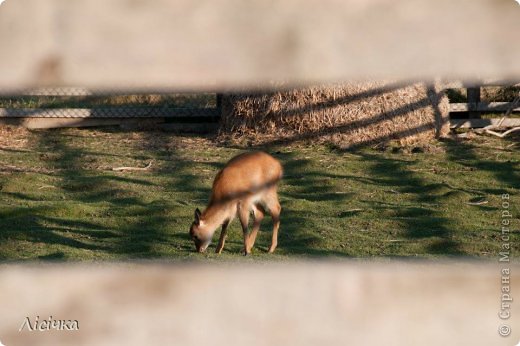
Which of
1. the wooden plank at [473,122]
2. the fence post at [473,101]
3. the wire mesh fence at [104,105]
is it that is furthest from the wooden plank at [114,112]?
the fence post at [473,101]

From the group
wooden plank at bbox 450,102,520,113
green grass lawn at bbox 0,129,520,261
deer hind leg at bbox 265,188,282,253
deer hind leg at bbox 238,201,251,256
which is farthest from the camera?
wooden plank at bbox 450,102,520,113

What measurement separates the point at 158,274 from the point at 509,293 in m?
1.48

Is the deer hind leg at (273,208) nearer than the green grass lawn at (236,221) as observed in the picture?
No

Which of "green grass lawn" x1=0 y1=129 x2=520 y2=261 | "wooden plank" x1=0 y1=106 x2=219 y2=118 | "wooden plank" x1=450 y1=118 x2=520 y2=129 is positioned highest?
"wooden plank" x1=0 y1=106 x2=219 y2=118

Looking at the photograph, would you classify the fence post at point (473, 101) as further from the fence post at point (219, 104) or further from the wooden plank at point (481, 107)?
the fence post at point (219, 104)

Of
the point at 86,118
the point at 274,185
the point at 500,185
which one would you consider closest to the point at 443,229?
the point at 274,185

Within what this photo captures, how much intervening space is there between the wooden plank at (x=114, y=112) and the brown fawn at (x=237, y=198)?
22.1ft

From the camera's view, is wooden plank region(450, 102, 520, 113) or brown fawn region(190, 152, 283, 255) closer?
brown fawn region(190, 152, 283, 255)

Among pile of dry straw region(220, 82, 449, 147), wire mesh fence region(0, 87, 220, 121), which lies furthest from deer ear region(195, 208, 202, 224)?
wire mesh fence region(0, 87, 220, 121)

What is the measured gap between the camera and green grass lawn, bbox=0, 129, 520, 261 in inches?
315

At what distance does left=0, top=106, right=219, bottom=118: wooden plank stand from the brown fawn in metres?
6.74

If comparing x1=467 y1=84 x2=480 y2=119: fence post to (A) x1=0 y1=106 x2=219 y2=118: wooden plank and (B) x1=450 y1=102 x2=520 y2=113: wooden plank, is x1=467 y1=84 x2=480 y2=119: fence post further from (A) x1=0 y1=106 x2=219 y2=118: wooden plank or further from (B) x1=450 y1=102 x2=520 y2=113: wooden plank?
(A) x1=0 y1=106 x2=219 y2=118: wooden plank

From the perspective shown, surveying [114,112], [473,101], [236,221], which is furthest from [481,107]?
[236,221]

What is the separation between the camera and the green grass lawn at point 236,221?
7.99 meters
